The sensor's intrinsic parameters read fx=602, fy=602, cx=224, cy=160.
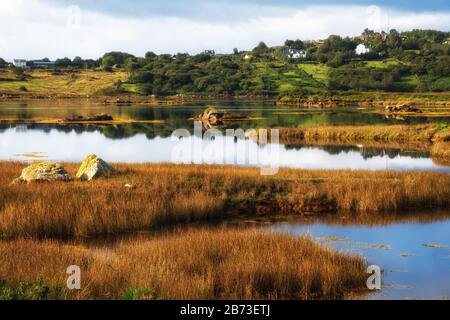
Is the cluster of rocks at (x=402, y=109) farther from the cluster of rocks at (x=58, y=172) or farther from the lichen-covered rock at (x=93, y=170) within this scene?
the cluster of rocks at (x=58, y=172)

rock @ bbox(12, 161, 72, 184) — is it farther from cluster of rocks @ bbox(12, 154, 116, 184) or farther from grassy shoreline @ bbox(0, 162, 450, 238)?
grassy shoreline @ bbox(0, 162, 450, 238)

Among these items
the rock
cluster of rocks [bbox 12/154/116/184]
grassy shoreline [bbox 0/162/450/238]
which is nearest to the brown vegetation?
grassy shoreline [bbox 0/162/450/238]

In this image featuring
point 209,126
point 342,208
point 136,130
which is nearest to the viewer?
point 342,208

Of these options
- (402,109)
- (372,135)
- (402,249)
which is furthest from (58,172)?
(402,109)

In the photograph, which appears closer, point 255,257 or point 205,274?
point 205,274

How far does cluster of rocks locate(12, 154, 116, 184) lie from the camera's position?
28.0 metres

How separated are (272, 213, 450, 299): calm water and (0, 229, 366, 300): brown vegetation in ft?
4.37

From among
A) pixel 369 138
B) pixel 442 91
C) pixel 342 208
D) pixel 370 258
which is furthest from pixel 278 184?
pixel 442 91

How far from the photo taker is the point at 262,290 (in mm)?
15633

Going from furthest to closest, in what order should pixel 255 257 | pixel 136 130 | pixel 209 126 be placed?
pixel 209 126
pixel 136 130
pixel 255 257

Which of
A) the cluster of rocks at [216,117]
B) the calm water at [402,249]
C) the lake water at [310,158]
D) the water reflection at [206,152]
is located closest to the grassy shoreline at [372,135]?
the lake water at [310,158]

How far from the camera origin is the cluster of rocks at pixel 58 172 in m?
28.0
